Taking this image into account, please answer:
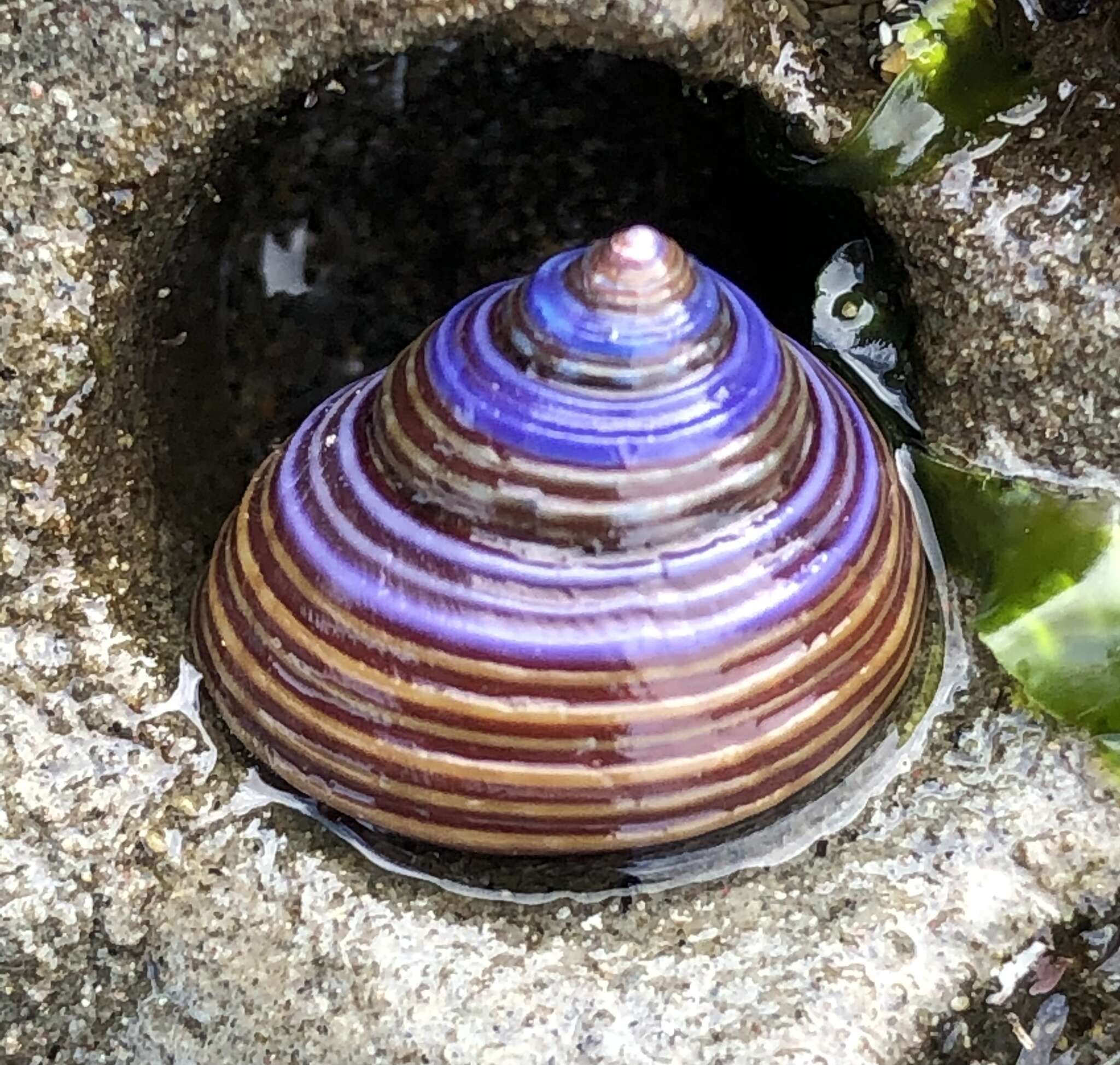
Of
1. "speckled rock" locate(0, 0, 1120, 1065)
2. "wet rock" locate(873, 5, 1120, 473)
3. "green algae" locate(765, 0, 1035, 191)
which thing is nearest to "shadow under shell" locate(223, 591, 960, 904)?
"speckled rock" locate(0, 0, 1120, 1065)

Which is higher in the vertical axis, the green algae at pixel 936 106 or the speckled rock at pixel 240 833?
the green algae at pixel 936 106

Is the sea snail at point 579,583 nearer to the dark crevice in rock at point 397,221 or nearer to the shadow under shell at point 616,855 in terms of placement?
the shadow under shell at point 616,855

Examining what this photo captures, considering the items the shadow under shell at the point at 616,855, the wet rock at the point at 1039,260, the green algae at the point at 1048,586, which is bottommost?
the shadow under shell at the point at 616,855

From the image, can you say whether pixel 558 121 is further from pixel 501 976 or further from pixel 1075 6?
pixel 501 976

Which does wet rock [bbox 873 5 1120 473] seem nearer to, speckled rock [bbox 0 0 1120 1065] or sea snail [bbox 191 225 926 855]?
speckled rock [bbox 0 0 1120 1065]

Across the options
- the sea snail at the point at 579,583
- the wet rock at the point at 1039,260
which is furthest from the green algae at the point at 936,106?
the sea snail at the point at 579,583

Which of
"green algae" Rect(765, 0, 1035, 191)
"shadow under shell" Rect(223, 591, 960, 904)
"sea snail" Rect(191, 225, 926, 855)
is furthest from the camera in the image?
"green algae" Rect(765, 0, 1035, 191)
